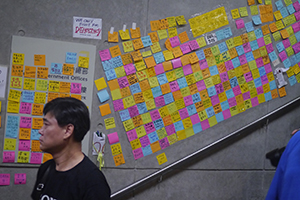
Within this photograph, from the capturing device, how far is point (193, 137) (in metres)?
2.94

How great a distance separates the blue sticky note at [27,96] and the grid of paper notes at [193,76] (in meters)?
0.60

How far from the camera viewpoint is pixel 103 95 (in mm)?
2604

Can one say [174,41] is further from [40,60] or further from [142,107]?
[40,60]

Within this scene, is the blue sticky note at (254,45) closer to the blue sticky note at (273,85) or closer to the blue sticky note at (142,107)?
the blue sticky note at (273,85)

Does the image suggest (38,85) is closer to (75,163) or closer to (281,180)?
(75,163)

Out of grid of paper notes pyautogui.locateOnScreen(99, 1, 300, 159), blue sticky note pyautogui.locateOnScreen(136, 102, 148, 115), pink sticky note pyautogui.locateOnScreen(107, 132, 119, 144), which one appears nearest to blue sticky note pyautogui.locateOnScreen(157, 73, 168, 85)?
grid of paper notes pyautogui.locateOnScreen(99, 1, 300, 159)

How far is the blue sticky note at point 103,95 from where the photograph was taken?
2596mm

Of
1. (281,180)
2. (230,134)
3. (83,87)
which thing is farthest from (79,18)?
(281,180)

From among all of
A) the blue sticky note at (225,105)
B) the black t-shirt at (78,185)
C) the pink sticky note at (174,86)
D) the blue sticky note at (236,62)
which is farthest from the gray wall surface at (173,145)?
the black t-shirt at (78,185)

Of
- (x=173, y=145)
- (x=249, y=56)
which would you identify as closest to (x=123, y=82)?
(x=173, y=145)

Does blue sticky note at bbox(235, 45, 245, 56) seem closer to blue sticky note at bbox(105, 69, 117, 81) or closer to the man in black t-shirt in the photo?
blue sticky note at bbox(105, 69, 117, 81)

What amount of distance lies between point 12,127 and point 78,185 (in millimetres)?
1243

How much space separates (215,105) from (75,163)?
5.89 ft

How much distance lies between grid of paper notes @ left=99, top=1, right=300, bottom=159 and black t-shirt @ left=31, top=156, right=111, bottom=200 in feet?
3.93
